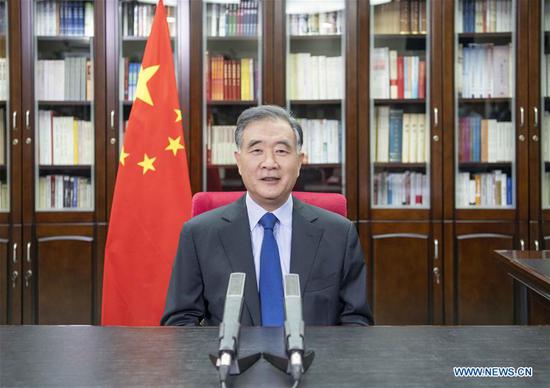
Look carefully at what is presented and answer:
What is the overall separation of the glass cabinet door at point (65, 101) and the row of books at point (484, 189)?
226 cm

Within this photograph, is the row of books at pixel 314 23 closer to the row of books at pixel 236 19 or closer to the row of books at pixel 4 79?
the row of books at pixel 236 19

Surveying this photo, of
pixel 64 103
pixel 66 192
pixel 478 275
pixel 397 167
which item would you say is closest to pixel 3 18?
pixel 64 103

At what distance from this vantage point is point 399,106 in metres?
4.25

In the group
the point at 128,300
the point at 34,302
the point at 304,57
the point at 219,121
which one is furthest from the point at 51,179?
the point at 304,57

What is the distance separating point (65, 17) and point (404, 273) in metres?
2.59

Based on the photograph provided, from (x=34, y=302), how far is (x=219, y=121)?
1.56 metres

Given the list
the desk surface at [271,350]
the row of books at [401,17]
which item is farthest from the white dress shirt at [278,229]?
the row of books at [401,17]

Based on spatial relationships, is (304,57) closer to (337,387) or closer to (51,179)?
(51,179)

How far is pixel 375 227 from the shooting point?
13.7 ft

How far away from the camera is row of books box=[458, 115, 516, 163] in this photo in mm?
4203

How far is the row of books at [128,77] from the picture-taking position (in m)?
4.19

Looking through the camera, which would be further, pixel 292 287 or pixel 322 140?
pixel 322 140

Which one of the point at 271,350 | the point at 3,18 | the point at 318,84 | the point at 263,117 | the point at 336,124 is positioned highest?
the point at 3,18

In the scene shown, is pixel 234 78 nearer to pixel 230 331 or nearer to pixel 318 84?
pixel 318 84
